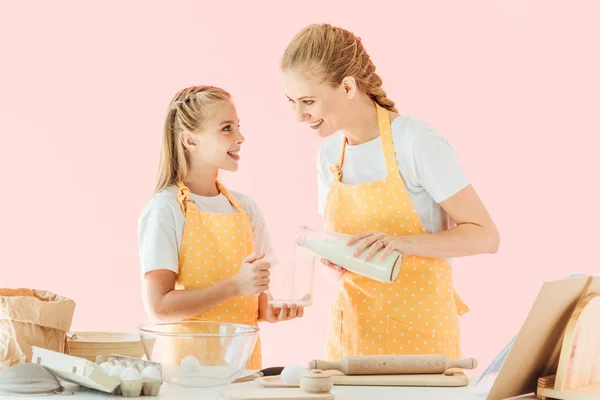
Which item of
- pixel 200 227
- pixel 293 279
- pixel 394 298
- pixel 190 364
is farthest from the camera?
pixel 200 227

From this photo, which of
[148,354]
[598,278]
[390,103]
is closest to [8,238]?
Result: [390,103]

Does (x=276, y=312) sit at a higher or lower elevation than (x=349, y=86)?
lower

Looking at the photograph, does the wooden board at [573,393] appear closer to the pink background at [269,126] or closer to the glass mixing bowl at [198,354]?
the glass mixing bowl at [198,354]

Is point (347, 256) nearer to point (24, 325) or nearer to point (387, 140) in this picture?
point (387, 140)

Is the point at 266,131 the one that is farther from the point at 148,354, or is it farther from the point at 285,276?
the point at 148,354

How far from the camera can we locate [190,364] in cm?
157

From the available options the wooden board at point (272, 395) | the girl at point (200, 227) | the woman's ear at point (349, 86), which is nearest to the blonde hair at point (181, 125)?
the girl at point (200, 227)

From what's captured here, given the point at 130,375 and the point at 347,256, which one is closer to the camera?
the point at 130,375

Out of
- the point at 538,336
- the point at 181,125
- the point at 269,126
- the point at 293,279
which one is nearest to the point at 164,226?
the point at 181,125

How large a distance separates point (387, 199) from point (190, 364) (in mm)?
931

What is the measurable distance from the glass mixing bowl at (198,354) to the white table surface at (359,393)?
0.02 meters

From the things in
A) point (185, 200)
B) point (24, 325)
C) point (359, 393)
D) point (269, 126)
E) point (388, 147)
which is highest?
point (269, 126)

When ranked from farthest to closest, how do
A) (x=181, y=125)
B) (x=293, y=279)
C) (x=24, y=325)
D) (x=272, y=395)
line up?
1. (x=181, y=125)
2. (x=293, y=279)
3. (x=24, y=325)
4. (x=272, y=395)

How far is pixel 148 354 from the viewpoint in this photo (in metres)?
1.62
